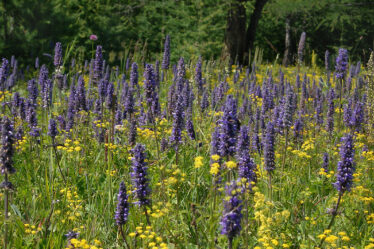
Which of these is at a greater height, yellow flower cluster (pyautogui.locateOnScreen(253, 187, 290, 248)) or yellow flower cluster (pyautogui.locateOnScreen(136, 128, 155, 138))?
yellow flower cluster (pyautogui.locateOnScreen(136, 128, 155, 138))

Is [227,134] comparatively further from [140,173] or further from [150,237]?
[150,237]

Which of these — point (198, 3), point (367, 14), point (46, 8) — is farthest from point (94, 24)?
point (367, 14)

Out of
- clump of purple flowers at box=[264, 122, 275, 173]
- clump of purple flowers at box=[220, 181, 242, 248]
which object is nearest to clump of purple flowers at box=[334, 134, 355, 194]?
clump of purple flowers at box=[264, 122, 275, 173]

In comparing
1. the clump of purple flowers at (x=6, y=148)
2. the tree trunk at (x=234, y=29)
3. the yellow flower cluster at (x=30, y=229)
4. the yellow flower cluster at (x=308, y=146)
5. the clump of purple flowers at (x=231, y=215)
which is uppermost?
the tree trunk at (x=234, y=29)

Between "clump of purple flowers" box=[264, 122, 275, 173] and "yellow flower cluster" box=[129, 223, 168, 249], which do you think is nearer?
"yellow flower cluster" box=[129, 223, 168, 249]

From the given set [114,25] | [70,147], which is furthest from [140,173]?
[114,25]

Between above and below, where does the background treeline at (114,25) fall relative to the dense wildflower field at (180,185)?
above

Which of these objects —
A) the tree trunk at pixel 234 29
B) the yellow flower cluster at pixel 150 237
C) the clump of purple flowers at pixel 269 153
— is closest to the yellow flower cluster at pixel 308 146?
the clump of purple flowers at pixel 269 153

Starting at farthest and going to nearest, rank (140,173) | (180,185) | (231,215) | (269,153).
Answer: (180,185)
(269,153)
(140,173)
(231,215)

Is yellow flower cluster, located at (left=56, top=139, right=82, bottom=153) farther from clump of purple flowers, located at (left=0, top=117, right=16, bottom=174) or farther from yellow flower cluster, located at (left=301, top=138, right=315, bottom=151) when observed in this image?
yellow flower cluster, located at (left=301, top=138, right=315, bottom=151)

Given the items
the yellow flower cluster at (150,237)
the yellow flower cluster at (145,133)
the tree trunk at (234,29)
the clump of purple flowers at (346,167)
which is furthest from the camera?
the tree trunk at (234,29)

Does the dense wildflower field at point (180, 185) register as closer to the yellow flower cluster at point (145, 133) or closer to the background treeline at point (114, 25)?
the yellow flower cluster at point (145, 133)

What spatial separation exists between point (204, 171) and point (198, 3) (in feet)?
33.1

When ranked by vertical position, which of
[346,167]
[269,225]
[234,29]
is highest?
[234,29]
